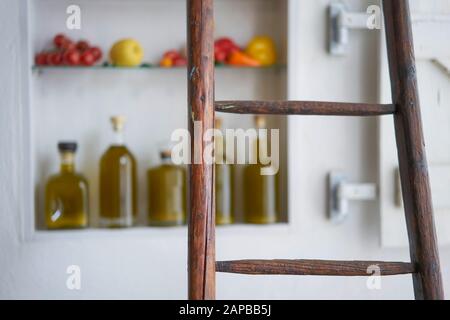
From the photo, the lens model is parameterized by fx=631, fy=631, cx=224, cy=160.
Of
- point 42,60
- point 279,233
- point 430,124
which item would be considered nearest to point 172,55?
point 42,60

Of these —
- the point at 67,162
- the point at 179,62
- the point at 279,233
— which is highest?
the point at 179,62

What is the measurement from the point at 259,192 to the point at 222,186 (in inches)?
2.9

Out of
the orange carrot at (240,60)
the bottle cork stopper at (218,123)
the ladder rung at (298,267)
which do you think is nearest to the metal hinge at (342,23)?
the orange carrot at (240,60)

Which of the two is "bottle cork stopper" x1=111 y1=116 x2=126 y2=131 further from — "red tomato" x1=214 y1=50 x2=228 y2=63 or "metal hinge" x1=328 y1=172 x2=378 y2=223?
"metal hinge" x1=328 y1=172 x2=378 y2=223

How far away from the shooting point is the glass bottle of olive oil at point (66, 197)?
116 centimetres

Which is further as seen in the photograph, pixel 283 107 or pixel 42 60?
pixel 42 60

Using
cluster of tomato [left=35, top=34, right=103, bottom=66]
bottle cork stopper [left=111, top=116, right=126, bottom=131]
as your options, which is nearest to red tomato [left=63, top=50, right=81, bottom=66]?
cluster of tomato [left=35, top=34, right=103, bottom=66]

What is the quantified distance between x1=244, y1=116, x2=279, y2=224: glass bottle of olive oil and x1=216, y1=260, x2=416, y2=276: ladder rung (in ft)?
1.64

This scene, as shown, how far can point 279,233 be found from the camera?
Answer: 120 cm

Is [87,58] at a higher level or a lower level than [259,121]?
higher

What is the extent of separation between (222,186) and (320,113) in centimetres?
50

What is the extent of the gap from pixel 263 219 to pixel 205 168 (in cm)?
53

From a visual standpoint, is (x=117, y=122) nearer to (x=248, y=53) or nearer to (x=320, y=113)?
(x=248, y=53)

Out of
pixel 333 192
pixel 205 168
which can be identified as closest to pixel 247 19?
pixel 333 192
